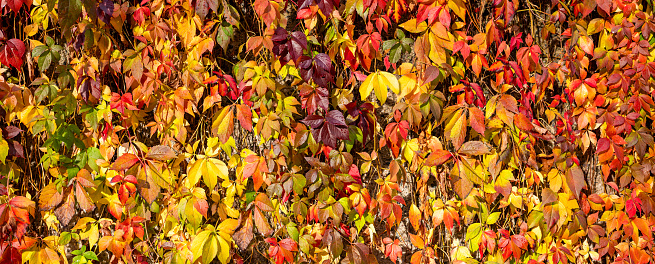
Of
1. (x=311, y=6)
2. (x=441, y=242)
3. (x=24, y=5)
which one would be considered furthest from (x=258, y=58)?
(x=441, y=242)

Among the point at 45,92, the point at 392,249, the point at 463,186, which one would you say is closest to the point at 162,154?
the point at 45,92

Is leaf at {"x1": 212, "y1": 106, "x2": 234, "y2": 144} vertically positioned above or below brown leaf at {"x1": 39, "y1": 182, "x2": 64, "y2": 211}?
above

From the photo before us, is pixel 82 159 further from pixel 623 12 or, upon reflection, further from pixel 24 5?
pixel 623 12

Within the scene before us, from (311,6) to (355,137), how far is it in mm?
430

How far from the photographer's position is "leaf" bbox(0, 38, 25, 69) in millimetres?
1245

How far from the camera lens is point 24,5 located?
4.41 ft

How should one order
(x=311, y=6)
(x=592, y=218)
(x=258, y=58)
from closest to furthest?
(x=311, y=6) < (x=258, y=58) < (x=592, y=218)

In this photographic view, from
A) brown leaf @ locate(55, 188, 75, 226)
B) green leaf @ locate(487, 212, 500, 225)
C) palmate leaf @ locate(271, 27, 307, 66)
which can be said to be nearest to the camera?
palmate leaf @ locate(271, 27, 307, 66)

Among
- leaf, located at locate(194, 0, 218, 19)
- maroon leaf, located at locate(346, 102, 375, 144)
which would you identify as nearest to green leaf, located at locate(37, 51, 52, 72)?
leaf, located at locate(194, 0, 218, 19)

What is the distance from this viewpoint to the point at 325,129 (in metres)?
1.18

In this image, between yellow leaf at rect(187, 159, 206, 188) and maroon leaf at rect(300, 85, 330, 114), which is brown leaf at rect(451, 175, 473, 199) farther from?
yellow leaf at rect(187, 159, 206, 188)

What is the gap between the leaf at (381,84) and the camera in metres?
1.18

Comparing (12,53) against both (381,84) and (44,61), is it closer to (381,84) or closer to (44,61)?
(44,61)

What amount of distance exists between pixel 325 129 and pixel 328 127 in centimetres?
1
